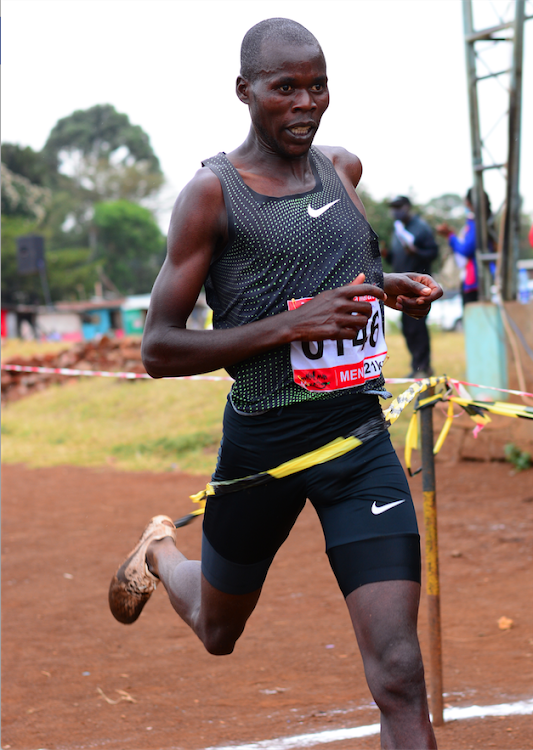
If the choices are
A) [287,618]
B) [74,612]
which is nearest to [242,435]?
[287,618]

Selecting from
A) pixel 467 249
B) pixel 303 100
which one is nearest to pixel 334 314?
pixel 303 100

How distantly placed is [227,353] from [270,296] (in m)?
0.22

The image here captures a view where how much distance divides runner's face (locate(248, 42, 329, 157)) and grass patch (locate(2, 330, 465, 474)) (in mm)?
7428

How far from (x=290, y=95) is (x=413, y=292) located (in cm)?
76

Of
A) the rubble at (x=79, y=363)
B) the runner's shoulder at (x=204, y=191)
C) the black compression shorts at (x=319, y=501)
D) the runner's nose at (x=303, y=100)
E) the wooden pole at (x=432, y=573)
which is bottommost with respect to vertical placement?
the rubble at (x=79, y=363)

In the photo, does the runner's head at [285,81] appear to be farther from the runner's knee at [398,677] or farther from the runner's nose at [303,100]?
the runner's knee at [398,677]

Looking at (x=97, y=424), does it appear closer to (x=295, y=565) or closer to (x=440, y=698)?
(x=295, y=565)

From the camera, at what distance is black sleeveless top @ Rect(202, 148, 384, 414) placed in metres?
2.38

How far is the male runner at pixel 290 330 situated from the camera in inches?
89.3

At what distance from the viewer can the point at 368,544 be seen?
7.42 ft

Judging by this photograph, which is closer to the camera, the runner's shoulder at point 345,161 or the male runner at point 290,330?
the male runner at point 290,330

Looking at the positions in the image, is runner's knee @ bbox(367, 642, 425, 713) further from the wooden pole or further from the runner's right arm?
the wooden pole

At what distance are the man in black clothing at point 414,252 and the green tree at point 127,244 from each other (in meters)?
57.8

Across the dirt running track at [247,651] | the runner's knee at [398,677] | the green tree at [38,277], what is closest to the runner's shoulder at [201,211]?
the runner's knee at [398,677]
